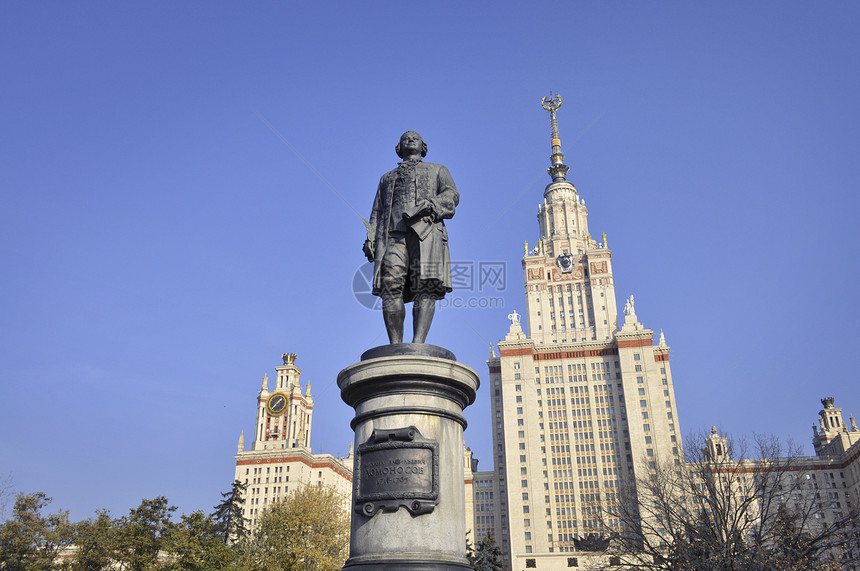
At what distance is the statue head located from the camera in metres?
9.73

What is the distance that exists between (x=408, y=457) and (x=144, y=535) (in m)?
41.7

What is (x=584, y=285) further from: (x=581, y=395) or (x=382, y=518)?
(x=382, y=518)

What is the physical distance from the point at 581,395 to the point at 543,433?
29.1ft

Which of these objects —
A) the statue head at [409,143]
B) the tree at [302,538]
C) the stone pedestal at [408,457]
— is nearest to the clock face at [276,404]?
the tree at [302,538]

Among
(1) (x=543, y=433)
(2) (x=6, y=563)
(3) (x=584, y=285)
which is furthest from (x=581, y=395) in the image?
(2) (x=6, y=563)

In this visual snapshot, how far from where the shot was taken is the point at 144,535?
41.7 m

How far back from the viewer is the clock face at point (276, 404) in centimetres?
12225

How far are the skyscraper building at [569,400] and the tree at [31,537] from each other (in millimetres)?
58198

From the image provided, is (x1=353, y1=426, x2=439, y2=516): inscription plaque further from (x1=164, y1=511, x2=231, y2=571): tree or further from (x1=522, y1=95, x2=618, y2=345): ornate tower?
(x1=522, y1=95, x2=618, y2=345): ornate tower

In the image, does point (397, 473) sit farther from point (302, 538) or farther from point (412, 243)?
point (302, 538)

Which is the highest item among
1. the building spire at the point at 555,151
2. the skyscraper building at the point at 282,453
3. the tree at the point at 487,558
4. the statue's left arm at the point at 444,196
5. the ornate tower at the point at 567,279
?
the building spire at the point at 555,151

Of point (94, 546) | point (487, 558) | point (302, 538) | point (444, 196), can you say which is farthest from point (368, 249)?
point (487, 558)

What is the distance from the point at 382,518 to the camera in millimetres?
7105

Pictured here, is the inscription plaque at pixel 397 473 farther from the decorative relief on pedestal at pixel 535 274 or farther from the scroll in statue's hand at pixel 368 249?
the decorative relief on pedestal at pixel 535 274
